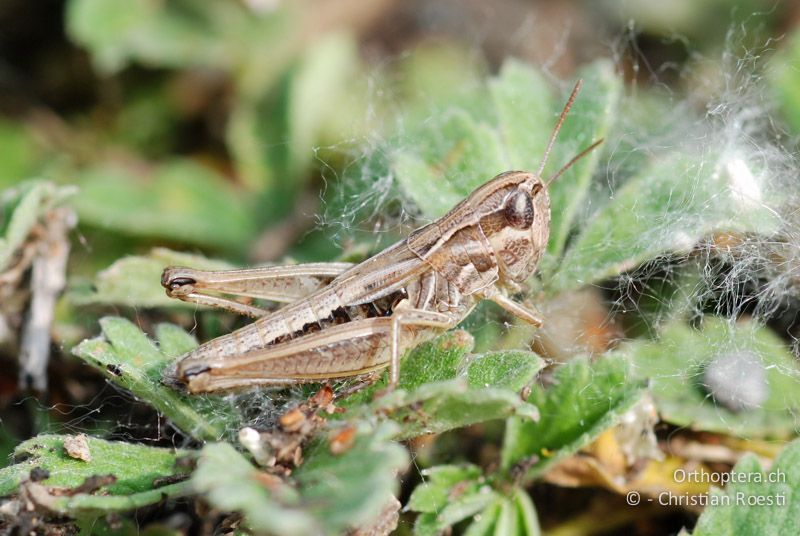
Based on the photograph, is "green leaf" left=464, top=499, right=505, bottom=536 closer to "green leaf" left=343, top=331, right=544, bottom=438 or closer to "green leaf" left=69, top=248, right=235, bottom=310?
"green leaf" left=343, top=331, right=544, bottom=438

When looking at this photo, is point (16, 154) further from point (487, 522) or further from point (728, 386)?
point (728, 386)

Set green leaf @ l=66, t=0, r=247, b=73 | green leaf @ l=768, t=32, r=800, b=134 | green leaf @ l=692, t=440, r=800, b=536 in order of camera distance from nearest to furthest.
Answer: green leaf @ l=692, t=440, r=800, b=536
green leaf @ l=768, t=32, r=800, b=134
green leaf @ l=66, t=0, r=247, b=73

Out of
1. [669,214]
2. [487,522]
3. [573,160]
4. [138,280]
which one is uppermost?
[573,160]

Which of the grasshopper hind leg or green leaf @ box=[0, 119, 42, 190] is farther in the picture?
green leaf @ box=[0, 119, 42, 190]

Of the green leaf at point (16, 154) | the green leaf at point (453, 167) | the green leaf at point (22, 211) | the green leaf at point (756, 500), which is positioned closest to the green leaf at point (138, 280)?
the green leaf at point (22, 211)

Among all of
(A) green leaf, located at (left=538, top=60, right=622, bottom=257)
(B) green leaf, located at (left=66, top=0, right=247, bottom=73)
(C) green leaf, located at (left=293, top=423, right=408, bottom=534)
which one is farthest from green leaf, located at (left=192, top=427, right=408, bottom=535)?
(B) green leaf, located at (left=66, top=0, right=247, bottom=73)

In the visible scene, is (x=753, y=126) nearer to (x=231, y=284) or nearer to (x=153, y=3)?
(x=231, y=284)

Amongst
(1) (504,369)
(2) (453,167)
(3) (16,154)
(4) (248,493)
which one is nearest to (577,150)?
(2) (453,167)
